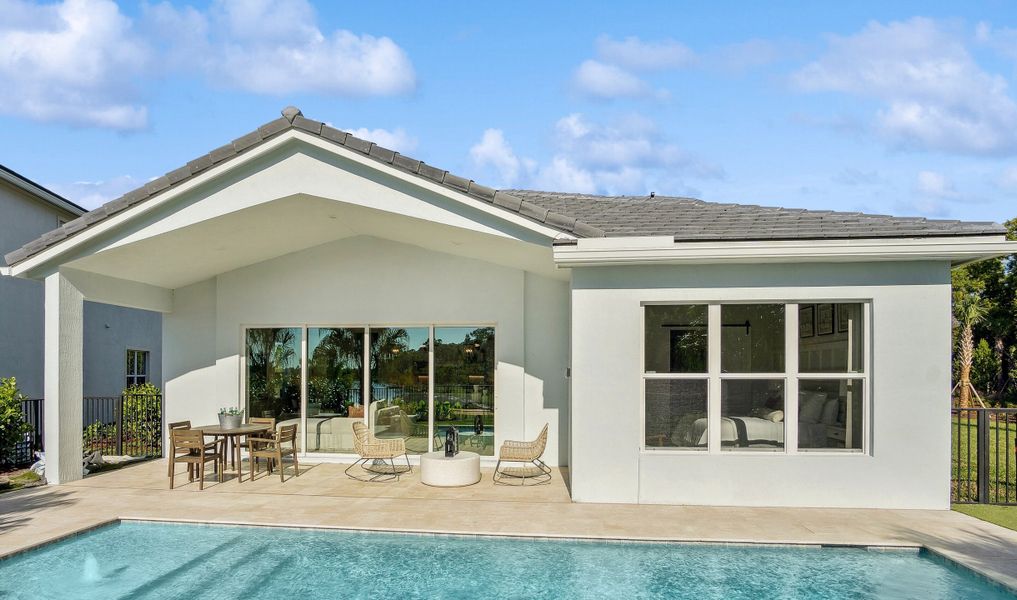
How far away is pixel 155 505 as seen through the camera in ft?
29.4

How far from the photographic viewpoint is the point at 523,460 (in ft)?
34.0

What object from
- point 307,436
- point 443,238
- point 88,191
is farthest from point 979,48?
point 88,191

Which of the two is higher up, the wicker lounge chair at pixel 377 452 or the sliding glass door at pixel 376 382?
the sliding glass door at pixel 376 382

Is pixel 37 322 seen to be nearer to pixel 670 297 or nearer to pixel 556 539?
pixel 556 539

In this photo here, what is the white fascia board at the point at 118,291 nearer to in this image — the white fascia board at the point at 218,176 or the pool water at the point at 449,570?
the white fascia board at the point at 218,176

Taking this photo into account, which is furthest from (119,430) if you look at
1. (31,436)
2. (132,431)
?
(31,436)

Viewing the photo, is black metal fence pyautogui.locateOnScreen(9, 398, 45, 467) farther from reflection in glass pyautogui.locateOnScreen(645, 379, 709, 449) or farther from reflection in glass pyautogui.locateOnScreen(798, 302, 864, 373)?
reflection in glass pyautogui.locateOnScreen(798, 302, 864, 373)

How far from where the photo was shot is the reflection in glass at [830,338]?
891cm

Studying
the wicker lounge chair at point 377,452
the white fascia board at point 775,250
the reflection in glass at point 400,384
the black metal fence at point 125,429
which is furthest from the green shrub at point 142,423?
the white fascia board at point 775,250

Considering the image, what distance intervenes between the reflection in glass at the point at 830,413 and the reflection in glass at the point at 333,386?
782 centimetres

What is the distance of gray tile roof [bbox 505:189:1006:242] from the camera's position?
8.36 metres

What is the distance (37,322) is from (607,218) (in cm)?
1407

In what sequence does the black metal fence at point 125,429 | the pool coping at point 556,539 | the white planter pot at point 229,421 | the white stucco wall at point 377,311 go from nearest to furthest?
the pool coping at point 556,539
the white planter pot at point 229,421
the white stucco wall at point 377,311
the black metal fence at point 125,429

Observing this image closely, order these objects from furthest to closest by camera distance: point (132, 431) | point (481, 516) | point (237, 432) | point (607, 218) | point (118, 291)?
1. point (132, 431)
2. point (118, 291)
3. point (237, 432)
4. point (607, 218)
5. point (481, 516)
